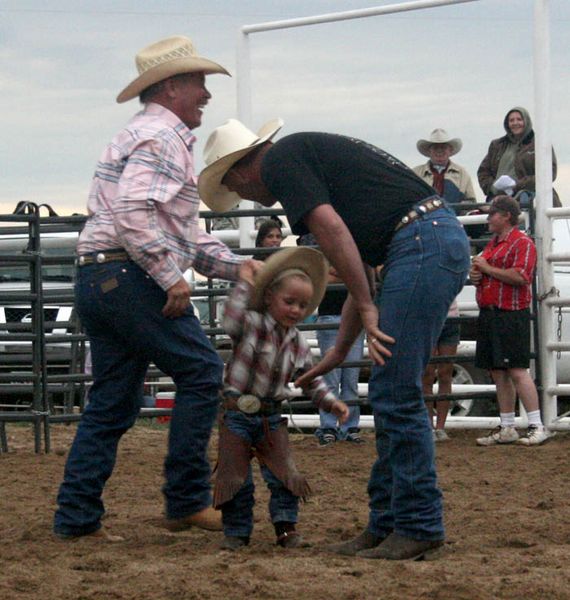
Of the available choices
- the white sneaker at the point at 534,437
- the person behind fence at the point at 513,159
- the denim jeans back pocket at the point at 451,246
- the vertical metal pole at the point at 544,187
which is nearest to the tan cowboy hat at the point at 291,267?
the denim jeans back pocket at the point at 451,246

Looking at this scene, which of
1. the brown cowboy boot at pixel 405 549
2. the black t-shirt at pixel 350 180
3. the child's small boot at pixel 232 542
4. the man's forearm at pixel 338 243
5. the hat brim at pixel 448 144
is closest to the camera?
the man's forearm at pixel 338 243

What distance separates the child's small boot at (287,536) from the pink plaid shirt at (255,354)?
1.56 feet

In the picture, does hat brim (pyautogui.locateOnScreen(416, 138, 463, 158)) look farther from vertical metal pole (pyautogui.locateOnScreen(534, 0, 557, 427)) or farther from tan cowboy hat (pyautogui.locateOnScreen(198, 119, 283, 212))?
tan cowboy hat (pyautogui.locateOnScreen(198, 119, 283, 212))

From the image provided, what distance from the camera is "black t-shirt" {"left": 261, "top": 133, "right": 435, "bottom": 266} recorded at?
15.1ft

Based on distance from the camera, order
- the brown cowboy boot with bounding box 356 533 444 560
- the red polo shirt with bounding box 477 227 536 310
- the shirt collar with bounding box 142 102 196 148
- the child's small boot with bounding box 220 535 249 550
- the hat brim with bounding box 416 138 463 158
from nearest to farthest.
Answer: the brown cowboy boot with bounding box 356 533 444 560 → the child's small boot with bounding box 220 535 249 550 → the shirt collar with bounding box 142 102 196 148 → the red polo shirt with bounding box 477 227 536 310 → the hat brim with bounding box 416 138 463 158

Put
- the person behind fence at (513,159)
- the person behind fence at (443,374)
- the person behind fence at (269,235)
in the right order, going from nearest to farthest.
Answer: the person behind fence at (269,235) < the person behind fence at (443,374) < the person behind fence at (513,159)

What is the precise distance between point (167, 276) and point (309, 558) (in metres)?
1.19

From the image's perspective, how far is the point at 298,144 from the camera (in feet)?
15.3

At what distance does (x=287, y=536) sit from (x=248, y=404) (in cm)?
53

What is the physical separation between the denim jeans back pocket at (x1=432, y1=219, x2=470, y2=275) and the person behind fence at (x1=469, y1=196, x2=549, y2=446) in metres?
4.54

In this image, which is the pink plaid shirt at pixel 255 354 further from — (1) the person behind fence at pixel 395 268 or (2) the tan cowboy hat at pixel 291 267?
(1) the person behind fence at pixel 395 268

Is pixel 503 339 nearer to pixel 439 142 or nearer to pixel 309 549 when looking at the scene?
pixel 439 142

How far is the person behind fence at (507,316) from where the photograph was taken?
9.27 meters

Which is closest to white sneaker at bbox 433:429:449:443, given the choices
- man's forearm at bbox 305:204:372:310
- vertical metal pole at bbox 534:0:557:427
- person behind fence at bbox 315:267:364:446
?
person behind fence at bbox 315:267:364:446
